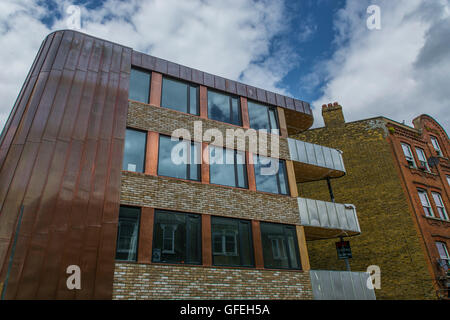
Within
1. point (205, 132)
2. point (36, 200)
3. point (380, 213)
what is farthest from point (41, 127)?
point (380, 213)

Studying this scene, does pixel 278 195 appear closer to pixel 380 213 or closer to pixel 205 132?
pixel 205 132

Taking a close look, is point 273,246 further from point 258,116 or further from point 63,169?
point 63,169

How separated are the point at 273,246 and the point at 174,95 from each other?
6894 mm

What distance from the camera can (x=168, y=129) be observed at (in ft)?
40.7

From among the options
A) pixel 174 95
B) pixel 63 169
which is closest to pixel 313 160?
pixel 174 95

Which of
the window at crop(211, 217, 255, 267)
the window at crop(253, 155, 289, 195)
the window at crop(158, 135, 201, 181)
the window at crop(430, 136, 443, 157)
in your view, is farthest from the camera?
the window at crop(430, 136, 443, 157)

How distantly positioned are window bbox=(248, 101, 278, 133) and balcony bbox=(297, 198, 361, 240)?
360 centimetres

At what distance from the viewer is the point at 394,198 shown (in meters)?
21.0

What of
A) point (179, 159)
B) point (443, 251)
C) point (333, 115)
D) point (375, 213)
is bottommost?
point (443, 251)

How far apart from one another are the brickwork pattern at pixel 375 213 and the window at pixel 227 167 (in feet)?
37.3

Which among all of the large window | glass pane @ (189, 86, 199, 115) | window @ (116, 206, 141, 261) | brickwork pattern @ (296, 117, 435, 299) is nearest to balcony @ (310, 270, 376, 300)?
window @ (116, 206, 141, 261)

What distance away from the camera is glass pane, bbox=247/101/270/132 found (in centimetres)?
1497

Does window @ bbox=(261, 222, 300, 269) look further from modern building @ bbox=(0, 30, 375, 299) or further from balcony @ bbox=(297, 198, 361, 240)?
balcony @ bbox=(297, 198, 361, 240)

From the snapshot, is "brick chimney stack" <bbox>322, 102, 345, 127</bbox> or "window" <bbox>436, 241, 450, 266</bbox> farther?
"brick chimney stack" <bbox>322, 102, 345, 127</bbox>
